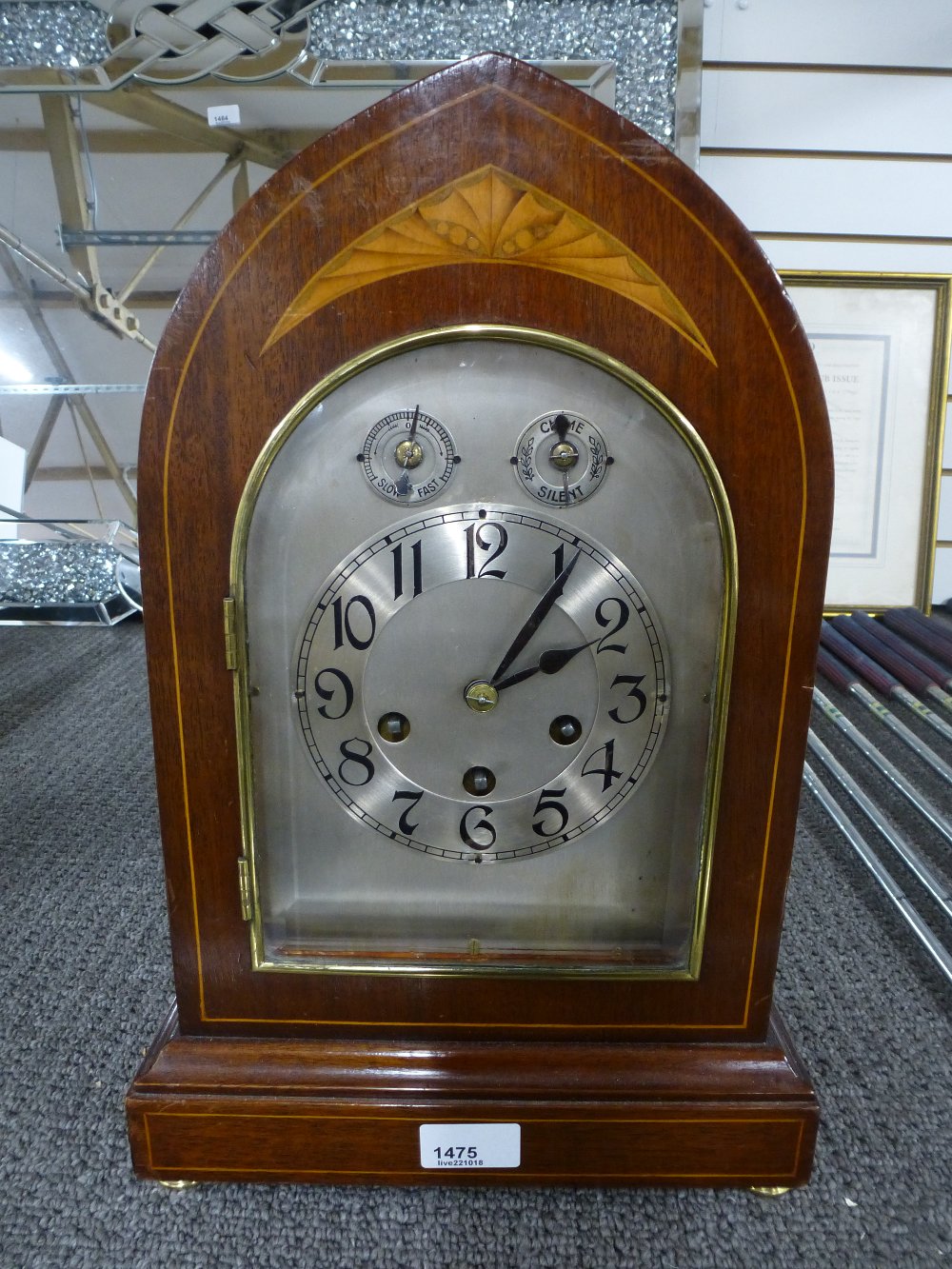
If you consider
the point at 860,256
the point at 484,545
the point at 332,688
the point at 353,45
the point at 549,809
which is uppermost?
the point at 353,45

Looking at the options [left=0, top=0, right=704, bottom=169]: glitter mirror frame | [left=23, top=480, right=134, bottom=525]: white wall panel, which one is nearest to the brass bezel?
[left=0, top=0, right=704, bottom=169]: glitter mirror frame

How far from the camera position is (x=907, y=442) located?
2051 millimetres

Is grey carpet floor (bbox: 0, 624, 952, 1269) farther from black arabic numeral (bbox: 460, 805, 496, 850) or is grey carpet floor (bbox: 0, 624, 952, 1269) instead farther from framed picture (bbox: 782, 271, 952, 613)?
framed picture (bbox: 782, 271, 952, 613)

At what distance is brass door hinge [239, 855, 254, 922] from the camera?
0.64 metres

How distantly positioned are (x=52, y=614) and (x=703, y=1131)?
191 cm

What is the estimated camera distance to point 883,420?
80.6 inches

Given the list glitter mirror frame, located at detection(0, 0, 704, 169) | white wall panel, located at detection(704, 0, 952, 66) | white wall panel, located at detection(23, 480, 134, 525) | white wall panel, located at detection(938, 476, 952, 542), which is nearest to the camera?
glitter mirror frame, located at detection(0, 0, 704, 169)

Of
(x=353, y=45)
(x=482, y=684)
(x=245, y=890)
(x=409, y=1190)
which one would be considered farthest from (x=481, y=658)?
(x=353, y=45)

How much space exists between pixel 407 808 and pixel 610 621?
22 cm

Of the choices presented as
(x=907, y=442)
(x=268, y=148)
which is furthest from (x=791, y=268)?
(x=268, y=148)

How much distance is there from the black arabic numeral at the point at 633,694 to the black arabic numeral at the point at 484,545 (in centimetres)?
12

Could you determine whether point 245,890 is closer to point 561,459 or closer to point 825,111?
point 561,459

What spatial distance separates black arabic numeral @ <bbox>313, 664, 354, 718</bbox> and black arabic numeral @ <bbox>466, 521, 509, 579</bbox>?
12 centimetres

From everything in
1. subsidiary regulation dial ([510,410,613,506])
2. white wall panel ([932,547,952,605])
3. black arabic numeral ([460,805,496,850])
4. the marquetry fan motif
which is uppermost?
the marquetry fan motif
